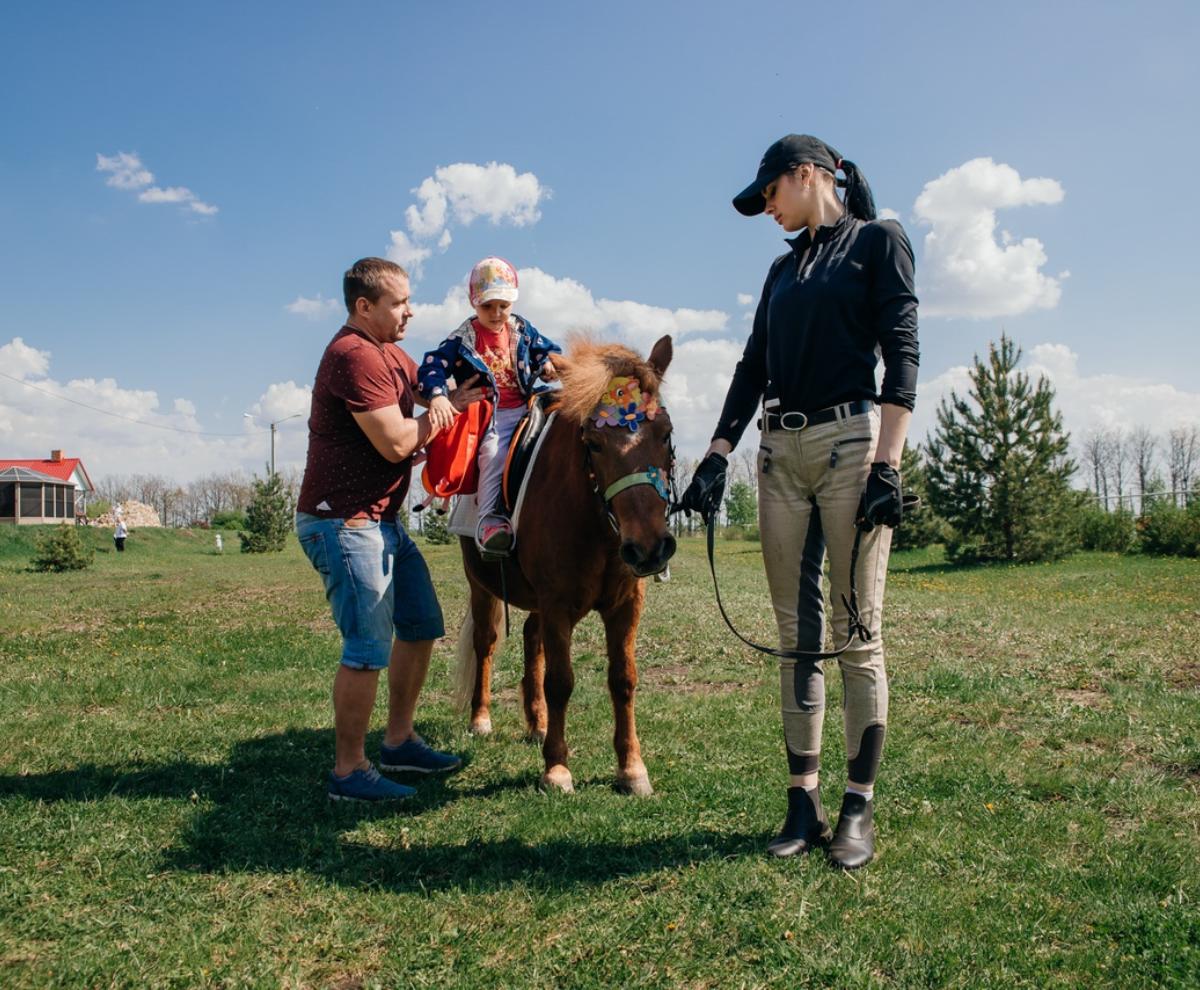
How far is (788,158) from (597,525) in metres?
1.86

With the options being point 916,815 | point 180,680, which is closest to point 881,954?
point 916,815

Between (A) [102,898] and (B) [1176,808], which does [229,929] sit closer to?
(A) [102,898]

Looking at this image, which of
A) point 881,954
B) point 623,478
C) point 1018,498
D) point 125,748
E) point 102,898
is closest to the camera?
point 881,954

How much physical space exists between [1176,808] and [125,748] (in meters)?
5.58

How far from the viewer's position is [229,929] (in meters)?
2.80

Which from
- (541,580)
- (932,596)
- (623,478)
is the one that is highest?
(623,478)

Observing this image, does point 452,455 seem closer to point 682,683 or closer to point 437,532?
point 682,683

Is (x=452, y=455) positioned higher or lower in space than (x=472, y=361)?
lower

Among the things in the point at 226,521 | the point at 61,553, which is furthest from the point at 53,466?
the point at 61,553

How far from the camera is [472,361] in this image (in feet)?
15.6

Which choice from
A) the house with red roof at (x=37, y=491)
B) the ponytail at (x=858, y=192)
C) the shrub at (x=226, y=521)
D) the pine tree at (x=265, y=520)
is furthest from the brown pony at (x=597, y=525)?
the house with red roof at (x=37, y=491)

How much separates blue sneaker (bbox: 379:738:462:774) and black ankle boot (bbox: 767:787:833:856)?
2.05 meters

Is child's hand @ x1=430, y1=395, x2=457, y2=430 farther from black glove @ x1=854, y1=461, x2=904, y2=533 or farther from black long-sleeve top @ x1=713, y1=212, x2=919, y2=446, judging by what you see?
black glove @ x1=854, y1=461, x2=904, y2=533

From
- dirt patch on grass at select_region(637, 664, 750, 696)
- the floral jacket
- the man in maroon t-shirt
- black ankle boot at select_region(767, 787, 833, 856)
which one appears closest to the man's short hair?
the man in maroon t-shirt
